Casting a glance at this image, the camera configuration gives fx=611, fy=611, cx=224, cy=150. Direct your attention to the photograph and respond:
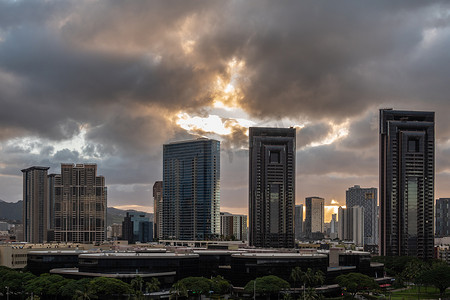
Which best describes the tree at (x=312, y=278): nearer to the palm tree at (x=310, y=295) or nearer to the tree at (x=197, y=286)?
the palm tree at (x=310, y=295)

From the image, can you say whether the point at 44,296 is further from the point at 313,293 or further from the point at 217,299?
the point at 313,293

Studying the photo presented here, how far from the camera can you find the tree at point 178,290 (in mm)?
168750

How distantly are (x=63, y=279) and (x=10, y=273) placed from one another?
70.9 ft

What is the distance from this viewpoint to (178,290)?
170 meters

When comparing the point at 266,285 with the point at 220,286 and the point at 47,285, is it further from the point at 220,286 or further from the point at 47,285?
the point at 47,285

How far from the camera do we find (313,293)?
175 metres

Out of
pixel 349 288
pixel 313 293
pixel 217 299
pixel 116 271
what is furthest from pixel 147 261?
pixel 349 288

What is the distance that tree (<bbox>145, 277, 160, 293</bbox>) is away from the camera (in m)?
169

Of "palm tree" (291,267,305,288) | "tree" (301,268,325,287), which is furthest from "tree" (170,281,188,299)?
"tree" (301,268,325,287)

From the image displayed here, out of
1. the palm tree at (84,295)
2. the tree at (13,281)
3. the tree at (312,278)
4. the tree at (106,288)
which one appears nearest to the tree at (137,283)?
the tree at (106,288)

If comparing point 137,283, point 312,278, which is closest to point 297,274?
point 312,278

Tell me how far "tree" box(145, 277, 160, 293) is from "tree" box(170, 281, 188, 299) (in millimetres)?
4595

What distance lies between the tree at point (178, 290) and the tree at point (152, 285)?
4595mm

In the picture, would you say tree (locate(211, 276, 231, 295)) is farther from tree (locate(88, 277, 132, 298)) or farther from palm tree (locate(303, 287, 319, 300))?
tree (locate(88, 277, 132, 298))
